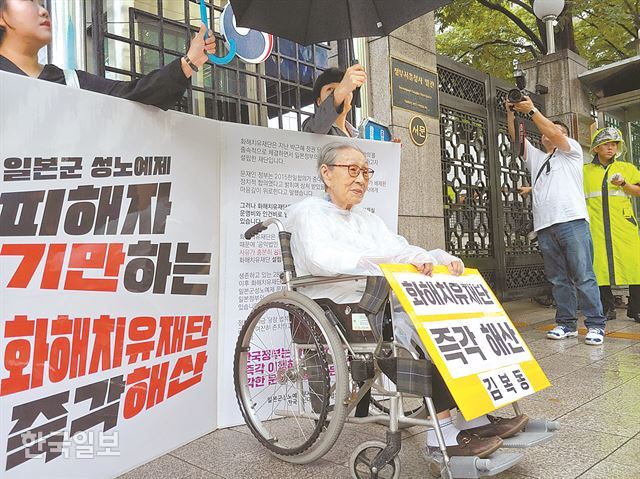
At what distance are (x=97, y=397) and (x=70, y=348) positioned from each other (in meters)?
0.26

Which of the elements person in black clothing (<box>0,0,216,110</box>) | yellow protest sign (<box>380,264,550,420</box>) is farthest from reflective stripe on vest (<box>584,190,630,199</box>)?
person in black clothing (<box>0,0,216,110</box>)

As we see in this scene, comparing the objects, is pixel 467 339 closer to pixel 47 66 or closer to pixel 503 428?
pixel 503 428

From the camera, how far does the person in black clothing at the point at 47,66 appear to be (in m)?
2.45

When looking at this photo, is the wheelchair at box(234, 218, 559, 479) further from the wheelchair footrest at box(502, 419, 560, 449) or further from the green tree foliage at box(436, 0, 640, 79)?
the green tree foliage at box(436, 0, 640, 79)

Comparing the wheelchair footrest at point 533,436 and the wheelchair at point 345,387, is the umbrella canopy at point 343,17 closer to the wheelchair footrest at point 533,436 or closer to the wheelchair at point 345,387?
the wheelchair at point 345,387

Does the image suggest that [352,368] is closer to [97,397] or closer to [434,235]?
[97,397]

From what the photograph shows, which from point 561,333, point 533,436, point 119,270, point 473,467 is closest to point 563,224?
point 561,333

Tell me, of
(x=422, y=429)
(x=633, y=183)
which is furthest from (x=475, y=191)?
(x=422, y=429)

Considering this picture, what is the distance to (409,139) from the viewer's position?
4895mm

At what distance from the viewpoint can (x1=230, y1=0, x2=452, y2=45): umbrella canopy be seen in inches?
124

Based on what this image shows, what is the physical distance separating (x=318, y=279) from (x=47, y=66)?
5.45 ft

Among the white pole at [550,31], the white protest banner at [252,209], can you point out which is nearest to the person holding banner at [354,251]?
the white protest banner at [252,209]

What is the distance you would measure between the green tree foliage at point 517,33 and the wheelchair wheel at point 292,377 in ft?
28.3

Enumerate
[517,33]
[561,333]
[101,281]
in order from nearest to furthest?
[101,281]
[561,333]
[517,33]
